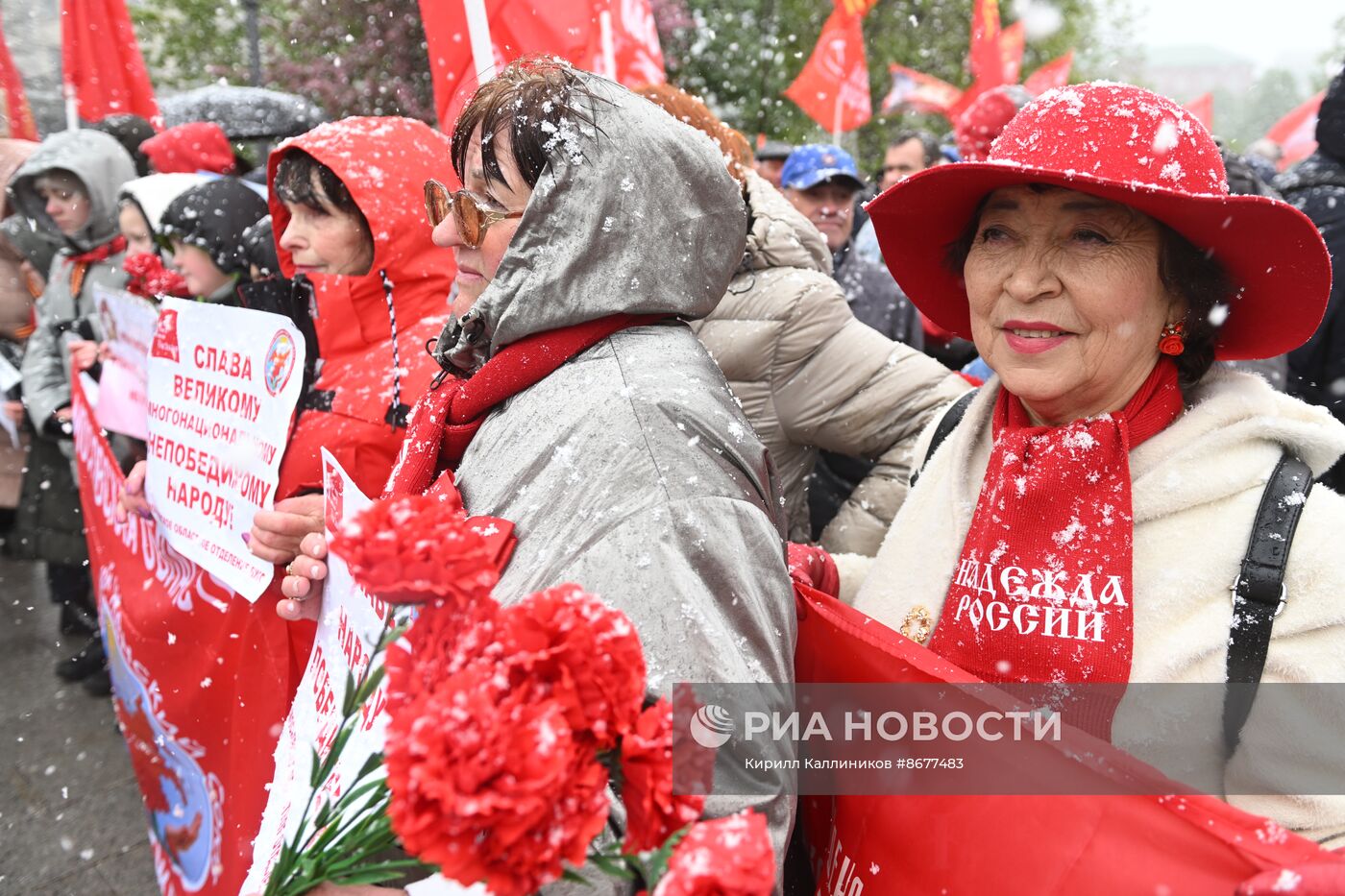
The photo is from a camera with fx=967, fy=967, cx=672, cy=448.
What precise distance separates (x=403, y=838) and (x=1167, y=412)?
1401mm

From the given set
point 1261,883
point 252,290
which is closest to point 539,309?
point 1261,883

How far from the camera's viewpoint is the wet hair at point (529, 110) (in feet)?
5.31

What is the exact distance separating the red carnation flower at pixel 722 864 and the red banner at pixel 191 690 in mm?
1711

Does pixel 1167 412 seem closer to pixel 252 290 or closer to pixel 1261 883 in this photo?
pixel 1261 883

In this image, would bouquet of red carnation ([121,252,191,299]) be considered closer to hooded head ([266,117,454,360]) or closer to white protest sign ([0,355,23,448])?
white protest sign ([0,355,23,448])

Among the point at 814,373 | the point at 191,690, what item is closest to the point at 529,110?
the point at 814,373

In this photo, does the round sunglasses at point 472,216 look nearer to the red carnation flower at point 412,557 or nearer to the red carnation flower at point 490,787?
the red carnation flower at point 412,557

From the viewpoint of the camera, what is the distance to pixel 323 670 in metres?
1.80

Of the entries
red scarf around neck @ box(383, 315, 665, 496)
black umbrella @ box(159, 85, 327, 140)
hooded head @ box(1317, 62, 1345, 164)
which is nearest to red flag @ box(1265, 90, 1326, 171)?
hooded head @ box(1317, 62, 1345, 164)

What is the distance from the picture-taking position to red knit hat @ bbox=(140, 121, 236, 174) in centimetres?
568

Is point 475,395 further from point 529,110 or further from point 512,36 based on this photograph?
point 512,36

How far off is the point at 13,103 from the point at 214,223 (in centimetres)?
548

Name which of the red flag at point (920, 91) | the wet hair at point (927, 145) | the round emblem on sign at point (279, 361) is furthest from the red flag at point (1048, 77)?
the round emblem on sign at point (279, 361)

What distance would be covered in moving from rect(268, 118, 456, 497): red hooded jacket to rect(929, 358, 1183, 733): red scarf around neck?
1564 mm
